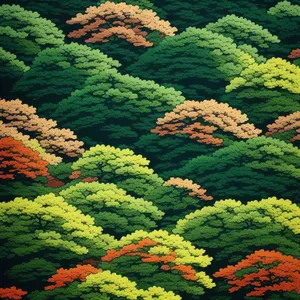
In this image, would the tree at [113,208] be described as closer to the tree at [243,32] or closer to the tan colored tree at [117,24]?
the tan colored tree at [117,24]

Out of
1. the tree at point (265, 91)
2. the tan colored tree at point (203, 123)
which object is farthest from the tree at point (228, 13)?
the tan colored tree at point (203, 123)

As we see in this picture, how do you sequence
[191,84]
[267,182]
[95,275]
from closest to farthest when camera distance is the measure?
[95,275], [267,182], [191,84]

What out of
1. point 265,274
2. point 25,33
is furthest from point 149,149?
point 25,33

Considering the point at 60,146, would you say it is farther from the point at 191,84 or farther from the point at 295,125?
the point at 295,125

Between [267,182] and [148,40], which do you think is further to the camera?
[148,40]

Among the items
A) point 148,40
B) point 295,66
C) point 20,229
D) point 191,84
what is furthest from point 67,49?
point 295,66

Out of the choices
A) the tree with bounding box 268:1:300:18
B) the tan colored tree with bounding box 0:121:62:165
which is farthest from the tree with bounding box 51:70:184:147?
the tree with bounding box 268:1:300:18
